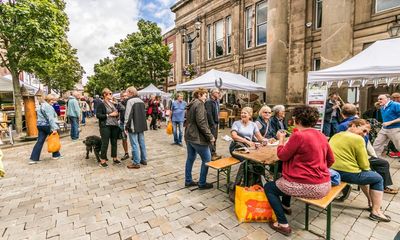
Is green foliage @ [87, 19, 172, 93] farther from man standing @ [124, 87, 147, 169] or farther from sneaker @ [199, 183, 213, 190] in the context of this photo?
sneaker @ [199, 183, 213, 190]

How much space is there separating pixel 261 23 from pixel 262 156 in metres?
12.4

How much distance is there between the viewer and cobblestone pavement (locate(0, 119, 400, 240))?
2826 millimetres

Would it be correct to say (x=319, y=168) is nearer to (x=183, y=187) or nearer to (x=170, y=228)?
(x=170, y=228)

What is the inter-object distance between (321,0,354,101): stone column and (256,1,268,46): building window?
15.4ft

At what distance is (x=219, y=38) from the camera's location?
16.6 meters

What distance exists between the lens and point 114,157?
5809 mm

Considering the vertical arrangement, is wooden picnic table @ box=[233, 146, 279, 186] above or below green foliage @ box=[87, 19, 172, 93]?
below

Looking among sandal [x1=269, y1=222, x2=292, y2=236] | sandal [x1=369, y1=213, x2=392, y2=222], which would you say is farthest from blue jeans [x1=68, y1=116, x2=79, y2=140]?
sandal [x1=369, y1=213, x2=392, y2=222]

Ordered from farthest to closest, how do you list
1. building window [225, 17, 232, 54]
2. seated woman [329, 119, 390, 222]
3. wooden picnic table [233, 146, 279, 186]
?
building window [225, 17, 232, 54]
wooden picnic table [233, 146, 279, 186]
seated woman [329, 119, 390, 222]

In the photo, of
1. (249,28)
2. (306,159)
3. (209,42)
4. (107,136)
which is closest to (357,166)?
(306,159)

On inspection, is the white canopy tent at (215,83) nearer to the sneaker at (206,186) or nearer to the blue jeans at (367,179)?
the sneaker at (206,186)

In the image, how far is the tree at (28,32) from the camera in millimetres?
8188

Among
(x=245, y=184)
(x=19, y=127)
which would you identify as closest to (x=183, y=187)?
(x=245, y=184)

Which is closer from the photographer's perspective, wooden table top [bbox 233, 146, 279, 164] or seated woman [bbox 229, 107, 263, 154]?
wooden table top [bbox 233, 146, 279, 164]
